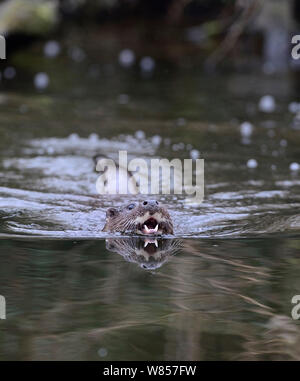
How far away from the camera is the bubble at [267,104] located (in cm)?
1077

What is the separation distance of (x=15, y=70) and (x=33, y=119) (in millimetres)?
4292

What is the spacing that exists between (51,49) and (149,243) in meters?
11.8

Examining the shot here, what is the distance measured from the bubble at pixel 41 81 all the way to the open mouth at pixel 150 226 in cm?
734

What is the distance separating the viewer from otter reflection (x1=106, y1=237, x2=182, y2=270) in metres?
4.59

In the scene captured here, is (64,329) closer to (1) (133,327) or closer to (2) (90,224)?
(1) (133,327)

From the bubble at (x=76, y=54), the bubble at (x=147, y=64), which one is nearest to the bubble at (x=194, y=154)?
the bubble at (x=147, y=64)

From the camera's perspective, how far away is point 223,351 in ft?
10.8

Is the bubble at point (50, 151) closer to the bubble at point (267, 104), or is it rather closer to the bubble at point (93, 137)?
the bubble at point (93, 137)

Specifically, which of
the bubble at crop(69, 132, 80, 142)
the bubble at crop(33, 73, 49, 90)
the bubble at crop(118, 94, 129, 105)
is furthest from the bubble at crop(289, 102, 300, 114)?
the bubble at crop(33, 73, 49, 90)

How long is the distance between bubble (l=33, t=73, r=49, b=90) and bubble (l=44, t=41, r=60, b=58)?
2.47m

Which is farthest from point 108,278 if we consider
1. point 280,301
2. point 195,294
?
point 280,301

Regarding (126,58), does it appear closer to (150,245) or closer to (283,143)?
(283,143)

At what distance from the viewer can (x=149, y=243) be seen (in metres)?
5.04

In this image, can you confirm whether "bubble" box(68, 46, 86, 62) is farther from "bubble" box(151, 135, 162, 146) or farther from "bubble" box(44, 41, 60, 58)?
"bubble" box(151, 135, 162, 146)
